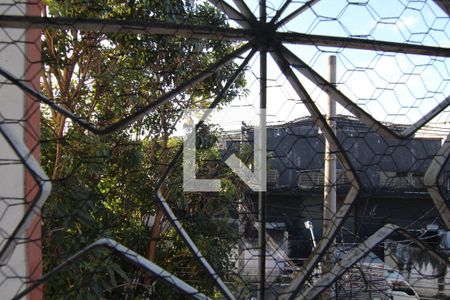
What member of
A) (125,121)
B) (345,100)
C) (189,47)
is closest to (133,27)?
(125,121)

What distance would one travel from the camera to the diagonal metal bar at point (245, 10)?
0.65 metres

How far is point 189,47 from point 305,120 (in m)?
0.64

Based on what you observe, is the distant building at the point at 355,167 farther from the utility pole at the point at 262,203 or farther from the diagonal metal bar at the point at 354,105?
the utility pole at the point at 262,203

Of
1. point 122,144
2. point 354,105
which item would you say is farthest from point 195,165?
point 354,105

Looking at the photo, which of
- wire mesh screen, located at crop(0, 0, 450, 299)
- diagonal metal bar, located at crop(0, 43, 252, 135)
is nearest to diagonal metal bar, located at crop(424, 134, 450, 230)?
wire mesh screen, located at crop(0, 0, 450, 299)

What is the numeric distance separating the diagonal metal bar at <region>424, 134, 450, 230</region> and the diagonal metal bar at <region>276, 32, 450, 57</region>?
17cm

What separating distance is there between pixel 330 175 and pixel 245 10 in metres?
0.43

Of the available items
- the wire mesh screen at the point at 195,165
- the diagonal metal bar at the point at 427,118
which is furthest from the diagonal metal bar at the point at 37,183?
the diagonal metal bar at the point at 427,118

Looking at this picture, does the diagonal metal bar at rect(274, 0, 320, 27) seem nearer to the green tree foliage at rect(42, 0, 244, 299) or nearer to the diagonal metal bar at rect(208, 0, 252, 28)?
the diagonal metal bar at rect(208, 0, 252, 28)

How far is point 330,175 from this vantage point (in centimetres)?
92

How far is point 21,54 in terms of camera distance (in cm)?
73

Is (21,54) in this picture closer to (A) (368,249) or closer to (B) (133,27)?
(B) (133,27)

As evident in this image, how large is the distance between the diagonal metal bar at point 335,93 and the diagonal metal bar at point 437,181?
0.10m

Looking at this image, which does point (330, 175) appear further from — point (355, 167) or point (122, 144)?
point (122, 144)
